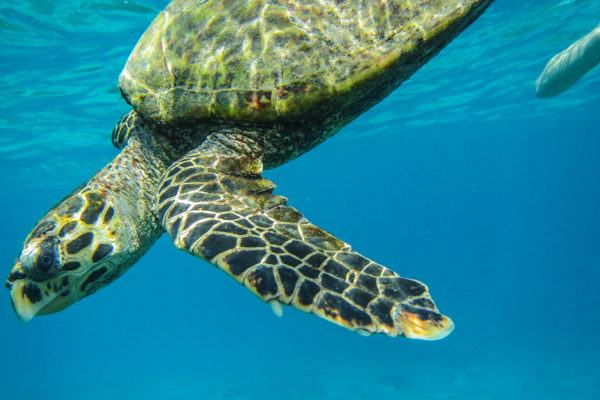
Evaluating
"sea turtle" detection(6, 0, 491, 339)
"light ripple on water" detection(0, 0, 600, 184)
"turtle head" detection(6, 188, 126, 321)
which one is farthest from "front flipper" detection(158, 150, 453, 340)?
"light ripple on water" detection(0, 0, 600, 184)

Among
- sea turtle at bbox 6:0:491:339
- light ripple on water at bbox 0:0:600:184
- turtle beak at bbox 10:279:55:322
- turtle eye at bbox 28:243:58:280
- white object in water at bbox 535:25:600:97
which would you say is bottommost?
turtle beak at bbox 10:279:55:322

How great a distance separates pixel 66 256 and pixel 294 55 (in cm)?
225

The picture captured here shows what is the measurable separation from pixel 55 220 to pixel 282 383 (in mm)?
24706

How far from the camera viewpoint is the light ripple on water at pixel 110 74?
11.8m

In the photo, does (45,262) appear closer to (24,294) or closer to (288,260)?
(24,294)

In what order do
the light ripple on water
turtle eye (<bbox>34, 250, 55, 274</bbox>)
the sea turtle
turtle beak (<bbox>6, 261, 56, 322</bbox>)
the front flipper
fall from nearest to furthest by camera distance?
1. the front flipper
2. the sea turtle
3. turtle eye (<bbox>34, 250, 55, 274</bbox>)
4. turtle beak (<bbox>6, 261, 56, 322</bbox>)
5. the light ripple on water

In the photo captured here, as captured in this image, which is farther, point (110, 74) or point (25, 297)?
point (110, 74)

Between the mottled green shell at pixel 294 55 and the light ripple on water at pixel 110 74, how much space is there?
9.17 metres

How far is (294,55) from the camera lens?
3.25m

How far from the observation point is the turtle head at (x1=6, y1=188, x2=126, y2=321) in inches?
122

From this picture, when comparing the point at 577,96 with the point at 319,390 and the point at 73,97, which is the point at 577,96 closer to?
the point at 319,390

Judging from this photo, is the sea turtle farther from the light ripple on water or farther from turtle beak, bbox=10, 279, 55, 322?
the light ripple on water

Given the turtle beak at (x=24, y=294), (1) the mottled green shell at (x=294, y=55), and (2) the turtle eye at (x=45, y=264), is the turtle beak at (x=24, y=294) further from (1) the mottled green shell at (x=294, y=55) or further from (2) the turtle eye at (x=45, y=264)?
(1) the mottled green shell at (x=294, y=55)

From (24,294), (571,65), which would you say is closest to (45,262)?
(24,294)
